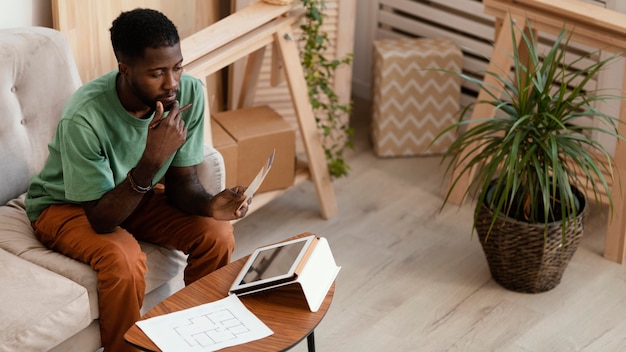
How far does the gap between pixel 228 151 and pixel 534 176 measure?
0.93 metres

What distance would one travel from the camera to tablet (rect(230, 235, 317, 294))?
1.99m

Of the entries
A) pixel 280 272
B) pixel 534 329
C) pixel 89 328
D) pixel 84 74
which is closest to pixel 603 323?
pixel 534 329

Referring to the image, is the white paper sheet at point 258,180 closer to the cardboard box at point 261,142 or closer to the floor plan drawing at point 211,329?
the floor plan drawing at point 211,329

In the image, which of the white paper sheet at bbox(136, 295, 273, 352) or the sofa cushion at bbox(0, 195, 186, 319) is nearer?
the white paper sheet at bbox(136, 295, 273, 352)

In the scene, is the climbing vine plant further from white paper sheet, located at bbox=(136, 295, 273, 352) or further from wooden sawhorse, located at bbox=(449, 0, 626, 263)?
white paper sheet, located at bbox=(136, 295, 273, 352)

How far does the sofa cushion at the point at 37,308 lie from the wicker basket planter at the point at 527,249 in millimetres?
1210

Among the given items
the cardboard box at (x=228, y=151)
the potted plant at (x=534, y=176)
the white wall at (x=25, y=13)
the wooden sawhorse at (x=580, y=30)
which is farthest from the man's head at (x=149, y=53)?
the wooden sawhorse at (x=580, y=30)

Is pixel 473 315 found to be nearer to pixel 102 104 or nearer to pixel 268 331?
pixel 268 331

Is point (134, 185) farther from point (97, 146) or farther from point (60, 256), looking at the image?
point (60, 256)

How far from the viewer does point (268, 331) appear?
1.91 metres

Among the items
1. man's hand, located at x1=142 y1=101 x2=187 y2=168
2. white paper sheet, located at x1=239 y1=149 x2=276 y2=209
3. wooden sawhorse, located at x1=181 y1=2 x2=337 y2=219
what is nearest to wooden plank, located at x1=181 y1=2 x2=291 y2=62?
wooden sawhorse, located at x1=181 y1=2 x2=337 y2=219

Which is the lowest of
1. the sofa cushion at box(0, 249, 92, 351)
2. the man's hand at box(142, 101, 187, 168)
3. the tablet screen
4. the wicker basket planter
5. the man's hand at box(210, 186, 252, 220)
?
the wicker basket planter

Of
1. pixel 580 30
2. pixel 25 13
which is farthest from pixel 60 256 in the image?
pixel 580 30

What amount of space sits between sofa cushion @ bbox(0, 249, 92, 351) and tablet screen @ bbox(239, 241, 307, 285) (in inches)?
15.1
